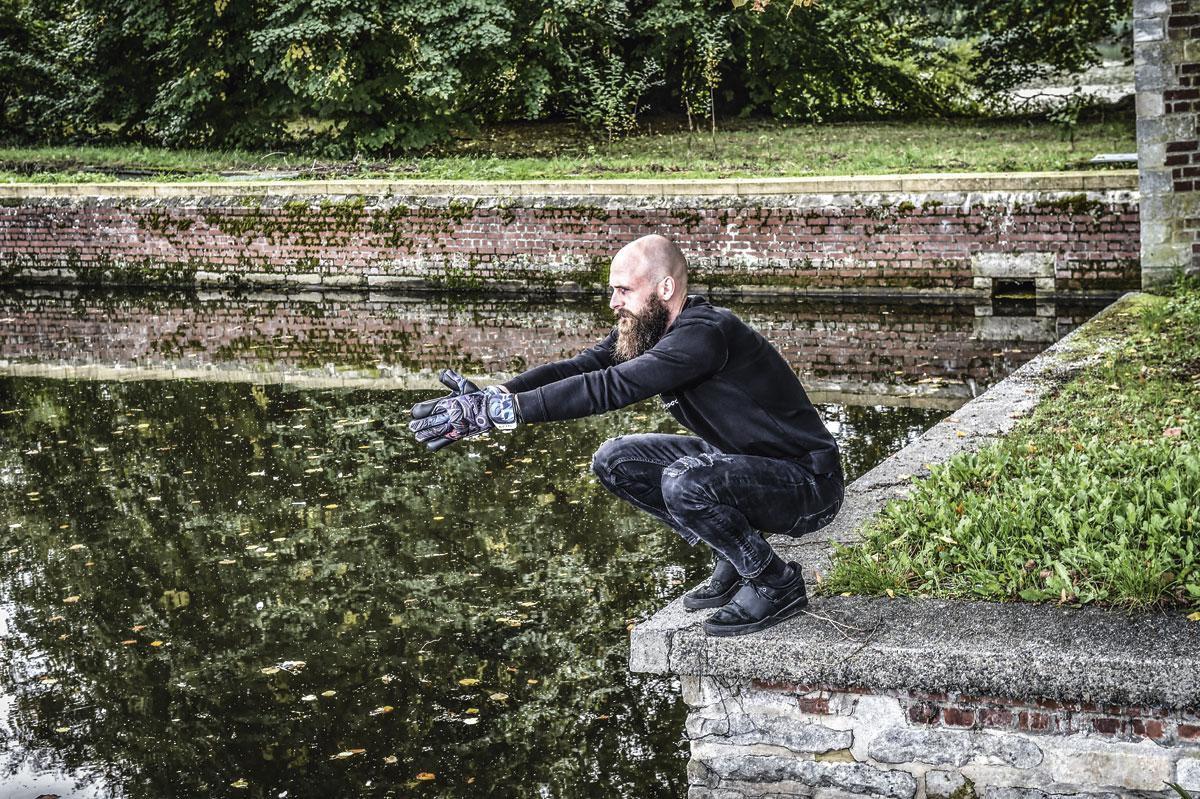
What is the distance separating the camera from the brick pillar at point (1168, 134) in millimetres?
12102

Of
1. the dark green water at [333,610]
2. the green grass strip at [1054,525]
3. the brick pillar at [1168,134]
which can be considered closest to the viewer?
the green grass strip at [1054,525]

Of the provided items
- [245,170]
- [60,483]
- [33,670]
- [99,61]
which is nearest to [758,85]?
[245,170]

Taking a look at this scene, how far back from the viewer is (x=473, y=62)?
23656mm

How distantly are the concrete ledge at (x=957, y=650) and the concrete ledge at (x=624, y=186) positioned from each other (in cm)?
1071

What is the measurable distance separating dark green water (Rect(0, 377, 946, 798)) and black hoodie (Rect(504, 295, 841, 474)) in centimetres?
131

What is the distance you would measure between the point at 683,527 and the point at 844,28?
23.8 meters

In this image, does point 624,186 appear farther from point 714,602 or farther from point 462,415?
point 462,415

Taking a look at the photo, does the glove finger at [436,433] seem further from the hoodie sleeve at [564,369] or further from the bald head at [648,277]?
the bald head at [648,277]

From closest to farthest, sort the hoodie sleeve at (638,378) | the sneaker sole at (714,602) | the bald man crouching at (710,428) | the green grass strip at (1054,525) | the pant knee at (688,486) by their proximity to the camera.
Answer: the hoodie sleeve at (638,378)
the bald man crouching at (710,428)
the pant knee at (688,486)
the green grass strip at (1054,525)
the sneaker sole at (714,602)

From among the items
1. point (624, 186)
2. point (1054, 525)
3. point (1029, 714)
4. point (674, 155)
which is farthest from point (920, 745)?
point (674, 155)

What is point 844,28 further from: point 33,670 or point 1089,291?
point 33,670

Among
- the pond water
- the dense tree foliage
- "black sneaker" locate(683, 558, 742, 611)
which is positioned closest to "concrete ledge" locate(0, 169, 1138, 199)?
the pond water

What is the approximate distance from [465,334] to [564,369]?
979cm

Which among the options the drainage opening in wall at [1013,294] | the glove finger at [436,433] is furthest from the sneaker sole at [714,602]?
the drainage opening in wall at [1013,294]
